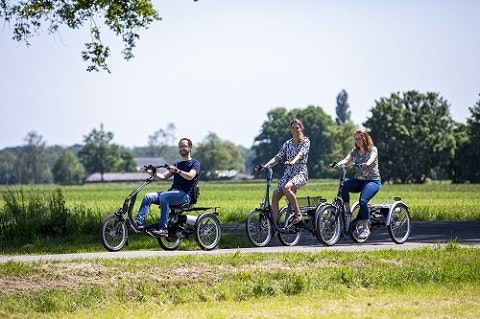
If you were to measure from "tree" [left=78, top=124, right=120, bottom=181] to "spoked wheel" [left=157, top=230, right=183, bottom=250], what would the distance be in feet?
584

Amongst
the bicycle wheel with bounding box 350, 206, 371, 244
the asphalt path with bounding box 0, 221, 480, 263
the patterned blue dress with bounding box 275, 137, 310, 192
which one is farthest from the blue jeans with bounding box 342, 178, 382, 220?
the patterned blue dress with bounding box 275, 137, 310, 192

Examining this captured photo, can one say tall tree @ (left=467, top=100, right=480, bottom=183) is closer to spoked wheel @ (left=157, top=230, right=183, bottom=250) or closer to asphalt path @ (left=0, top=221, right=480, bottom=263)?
asphalt path @ (left=0, top=221, right=480, bottom=263)

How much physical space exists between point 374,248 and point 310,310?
581cm

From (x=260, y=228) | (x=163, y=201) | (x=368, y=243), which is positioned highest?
(x=163, y=201)

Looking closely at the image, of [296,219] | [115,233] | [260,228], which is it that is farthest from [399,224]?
[115,233]

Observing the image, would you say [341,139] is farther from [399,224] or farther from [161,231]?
[161,231]

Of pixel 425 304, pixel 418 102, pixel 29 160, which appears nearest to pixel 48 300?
pixel 425 304

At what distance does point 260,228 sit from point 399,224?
293 cm

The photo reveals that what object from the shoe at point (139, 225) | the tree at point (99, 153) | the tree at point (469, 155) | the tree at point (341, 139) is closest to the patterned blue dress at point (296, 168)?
the shoe at point (139, 225)

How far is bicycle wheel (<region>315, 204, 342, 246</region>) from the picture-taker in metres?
18.5

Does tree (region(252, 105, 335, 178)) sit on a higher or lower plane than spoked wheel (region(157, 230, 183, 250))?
higher

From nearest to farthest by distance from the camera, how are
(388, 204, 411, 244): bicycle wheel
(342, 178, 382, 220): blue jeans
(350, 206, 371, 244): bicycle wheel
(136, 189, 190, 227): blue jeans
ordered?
(136, 189, 190, 227): blue jeans
(342, 178, 382, 220): blue jeans
(350, 206, 371, 244): bicycle wheel
(388, 204, 411, 244): bicycle wheel

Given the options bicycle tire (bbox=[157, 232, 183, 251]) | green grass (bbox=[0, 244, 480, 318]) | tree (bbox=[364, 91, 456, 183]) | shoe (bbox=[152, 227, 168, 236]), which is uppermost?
tree (bbox=[364, 91, 456, 183])

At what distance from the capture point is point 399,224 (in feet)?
64.6
